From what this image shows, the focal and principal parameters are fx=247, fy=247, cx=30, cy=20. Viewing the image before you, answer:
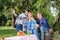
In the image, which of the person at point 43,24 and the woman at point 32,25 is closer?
the person at point 43,24

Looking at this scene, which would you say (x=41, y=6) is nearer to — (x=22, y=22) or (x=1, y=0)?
(x=22, y=22)

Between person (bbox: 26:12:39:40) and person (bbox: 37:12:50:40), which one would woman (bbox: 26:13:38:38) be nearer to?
person (bbox: 26:12:39:40)

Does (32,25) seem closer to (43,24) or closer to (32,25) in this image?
(32,25)

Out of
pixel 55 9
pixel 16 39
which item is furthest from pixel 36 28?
pixel 55 9

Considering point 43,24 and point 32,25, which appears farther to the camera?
point 32,25

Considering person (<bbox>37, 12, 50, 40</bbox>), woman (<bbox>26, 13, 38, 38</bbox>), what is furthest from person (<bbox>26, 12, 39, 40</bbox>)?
person (<bbox>37, 12, 50, 40</bbox>)

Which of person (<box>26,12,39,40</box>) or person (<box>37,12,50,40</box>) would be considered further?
person (<box>26,12,39,40</box>)

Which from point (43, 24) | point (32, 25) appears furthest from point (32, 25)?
point (43, 24)

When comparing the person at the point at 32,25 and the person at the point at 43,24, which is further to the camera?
the person at the point at 32,25

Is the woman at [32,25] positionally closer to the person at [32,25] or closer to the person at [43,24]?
the person at [32,25]

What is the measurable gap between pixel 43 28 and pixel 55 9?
8.09ft

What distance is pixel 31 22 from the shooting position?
352 inches

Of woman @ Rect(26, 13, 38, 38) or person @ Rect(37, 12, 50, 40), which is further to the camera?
woman @ Rect(26, 13, 38, 38)

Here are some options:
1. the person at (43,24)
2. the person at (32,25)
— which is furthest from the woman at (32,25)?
the person at (43,24)
